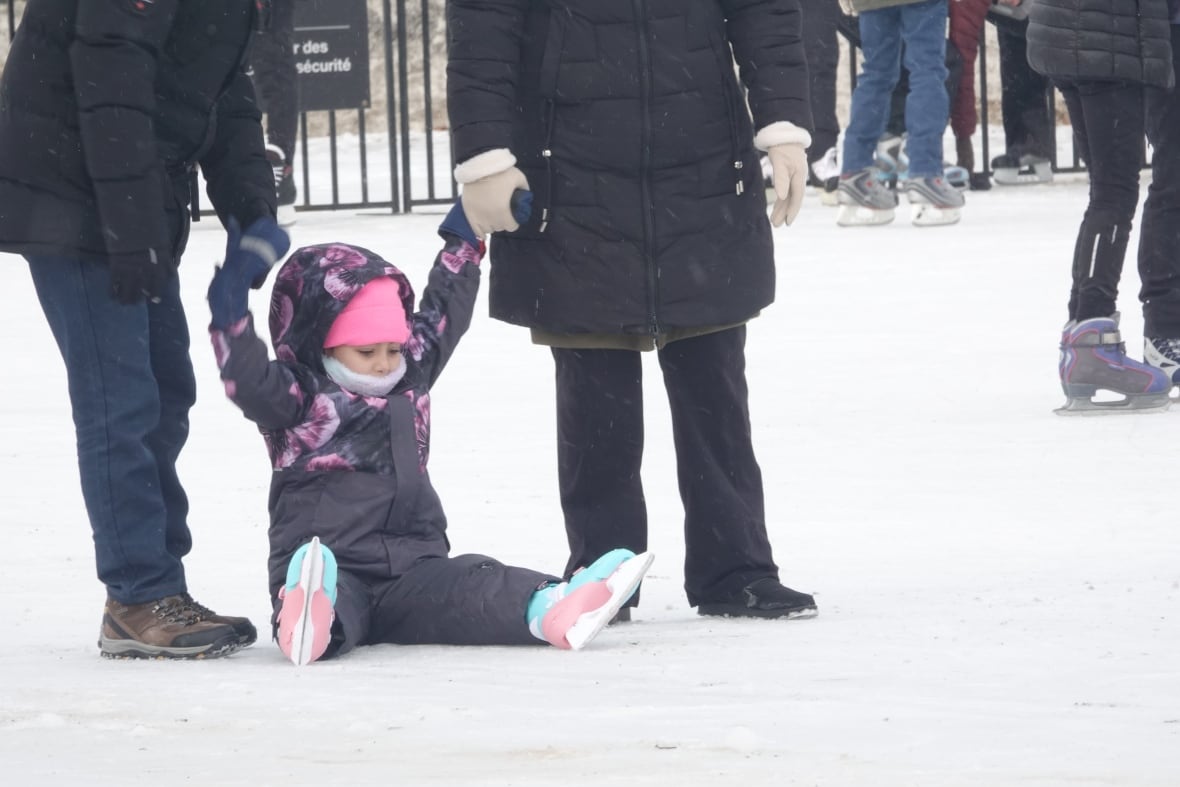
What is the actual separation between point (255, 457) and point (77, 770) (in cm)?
321

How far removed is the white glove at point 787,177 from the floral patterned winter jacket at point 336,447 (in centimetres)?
71

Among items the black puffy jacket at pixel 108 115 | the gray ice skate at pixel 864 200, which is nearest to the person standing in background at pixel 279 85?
the gray ice skate at pixel 864 200

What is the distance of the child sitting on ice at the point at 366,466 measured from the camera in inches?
150

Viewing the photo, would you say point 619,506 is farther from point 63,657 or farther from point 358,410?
point 63,657

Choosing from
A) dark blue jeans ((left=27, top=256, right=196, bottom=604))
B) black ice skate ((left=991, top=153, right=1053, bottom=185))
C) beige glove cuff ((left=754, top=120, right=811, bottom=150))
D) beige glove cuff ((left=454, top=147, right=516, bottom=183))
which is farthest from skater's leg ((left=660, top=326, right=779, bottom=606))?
black ice skate ((left=991, top=153, right=1053, bottom=185))

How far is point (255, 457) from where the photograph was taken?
20.1ft

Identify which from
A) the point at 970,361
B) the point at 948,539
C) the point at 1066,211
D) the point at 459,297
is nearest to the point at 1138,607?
the point at 948,539

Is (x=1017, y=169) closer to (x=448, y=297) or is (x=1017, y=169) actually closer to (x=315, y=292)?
(x=448, y=297)

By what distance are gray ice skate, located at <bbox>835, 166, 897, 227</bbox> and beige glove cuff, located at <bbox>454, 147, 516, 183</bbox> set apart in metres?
6.87

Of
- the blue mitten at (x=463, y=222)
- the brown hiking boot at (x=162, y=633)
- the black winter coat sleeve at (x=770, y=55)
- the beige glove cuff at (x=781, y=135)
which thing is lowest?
the brown hiking boot at (x=162, y=633)

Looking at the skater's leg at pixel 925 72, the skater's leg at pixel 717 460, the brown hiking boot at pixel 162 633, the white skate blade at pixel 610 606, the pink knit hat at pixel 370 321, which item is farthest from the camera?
the skater's leg at pixel 925 72

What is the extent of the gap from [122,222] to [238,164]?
43cm

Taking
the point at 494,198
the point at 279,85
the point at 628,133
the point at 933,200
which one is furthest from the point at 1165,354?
the point at 279,85

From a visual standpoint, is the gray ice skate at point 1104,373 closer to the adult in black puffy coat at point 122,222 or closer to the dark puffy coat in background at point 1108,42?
the dark puffy coat in background at point 1108,42
